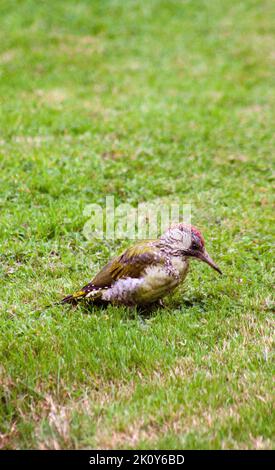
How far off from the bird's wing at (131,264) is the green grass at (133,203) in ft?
0.97

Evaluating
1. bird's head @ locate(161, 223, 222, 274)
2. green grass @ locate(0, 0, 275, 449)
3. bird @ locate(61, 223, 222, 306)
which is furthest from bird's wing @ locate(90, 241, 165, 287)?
green grass @ locate(0, 0, 275, 449)

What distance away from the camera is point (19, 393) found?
4.60 m

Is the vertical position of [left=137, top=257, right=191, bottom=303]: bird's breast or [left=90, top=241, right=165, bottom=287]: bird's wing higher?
[left=90, top=241, right=165, bottom=287]: bird's wing

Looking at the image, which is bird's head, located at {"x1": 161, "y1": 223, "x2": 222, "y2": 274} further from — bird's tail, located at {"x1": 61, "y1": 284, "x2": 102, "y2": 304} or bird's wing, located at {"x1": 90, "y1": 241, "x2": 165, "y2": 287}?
bird's tail, located at {"x1": 61, "y1": 284, "x2": 102, "y2": 304}

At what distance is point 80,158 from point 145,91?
4.55 metres

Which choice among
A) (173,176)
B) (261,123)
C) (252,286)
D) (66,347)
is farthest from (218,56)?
(66,347)

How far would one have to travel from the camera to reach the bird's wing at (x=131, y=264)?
568 centimetres

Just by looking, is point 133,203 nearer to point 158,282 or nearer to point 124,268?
point 124,268

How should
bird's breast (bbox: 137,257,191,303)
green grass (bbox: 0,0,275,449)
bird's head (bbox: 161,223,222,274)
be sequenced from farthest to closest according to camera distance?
bird's head (bbox: 161,223,222,274)
bird's breast (bbox: 137,257,191,303)
green grass (bbox: 0,0,275,449)

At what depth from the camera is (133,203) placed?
841 cm

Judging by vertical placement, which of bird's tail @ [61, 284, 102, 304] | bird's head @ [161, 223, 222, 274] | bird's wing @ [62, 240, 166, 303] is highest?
bird's head @ [161, 223, 222, 274]

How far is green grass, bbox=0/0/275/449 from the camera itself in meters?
4.41

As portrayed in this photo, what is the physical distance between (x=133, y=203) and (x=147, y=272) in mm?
2841

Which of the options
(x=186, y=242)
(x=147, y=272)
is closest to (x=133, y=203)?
(x=186, y=242)
